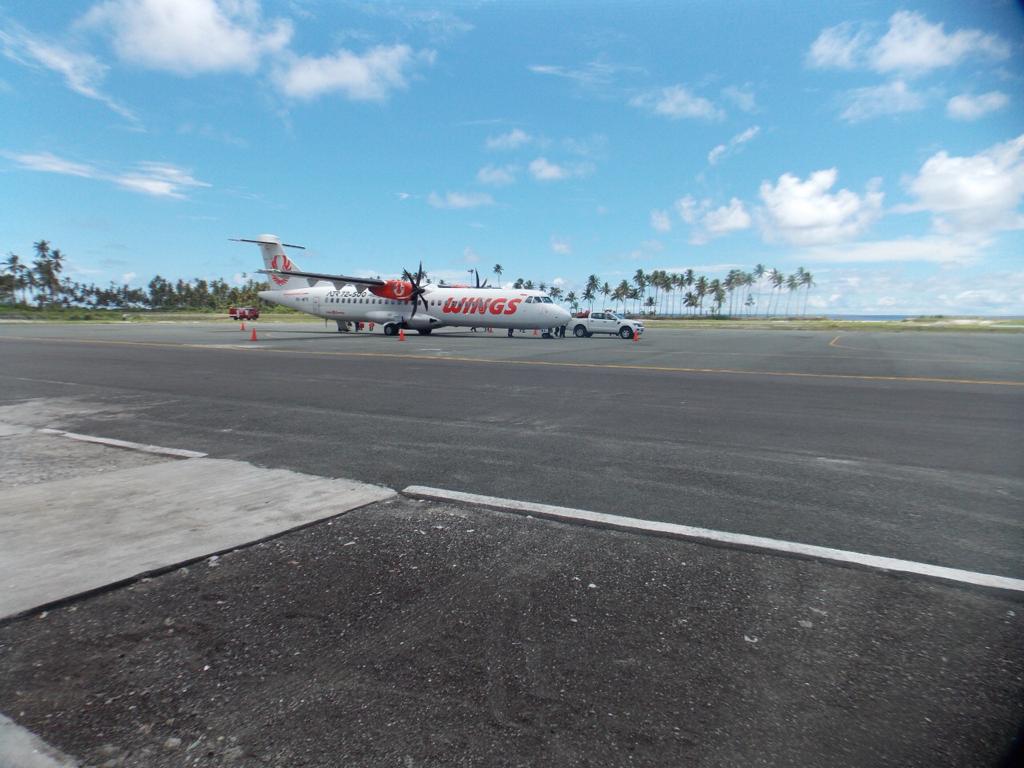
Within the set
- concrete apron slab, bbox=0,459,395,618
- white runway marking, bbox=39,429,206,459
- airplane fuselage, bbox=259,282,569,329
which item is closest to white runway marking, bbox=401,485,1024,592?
concrete apron slab, bbox=0,459,395,618

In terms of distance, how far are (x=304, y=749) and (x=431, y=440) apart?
198 inches

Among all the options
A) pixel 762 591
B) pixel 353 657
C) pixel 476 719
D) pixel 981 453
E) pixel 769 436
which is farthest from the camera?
pixel 769 436

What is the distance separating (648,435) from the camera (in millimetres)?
7531

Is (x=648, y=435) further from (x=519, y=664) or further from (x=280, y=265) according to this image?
(x=280, y=265)

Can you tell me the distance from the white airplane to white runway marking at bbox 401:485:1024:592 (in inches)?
1111

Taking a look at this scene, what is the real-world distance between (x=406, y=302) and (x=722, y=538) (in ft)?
111

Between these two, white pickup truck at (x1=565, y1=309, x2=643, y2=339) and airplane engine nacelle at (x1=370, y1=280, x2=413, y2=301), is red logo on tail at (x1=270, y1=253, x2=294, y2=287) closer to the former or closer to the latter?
airplane engine nacelle at (x1=370, y1=280, x2=413, y2=301)

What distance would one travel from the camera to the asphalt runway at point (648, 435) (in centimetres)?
463

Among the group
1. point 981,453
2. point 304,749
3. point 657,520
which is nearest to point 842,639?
point 657,520

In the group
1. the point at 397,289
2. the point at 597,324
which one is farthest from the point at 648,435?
the point at 597,324

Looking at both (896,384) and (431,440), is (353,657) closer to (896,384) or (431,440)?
(431,440)

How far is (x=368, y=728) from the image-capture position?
221 centimetres

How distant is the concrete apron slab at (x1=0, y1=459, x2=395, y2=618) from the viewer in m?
3.41

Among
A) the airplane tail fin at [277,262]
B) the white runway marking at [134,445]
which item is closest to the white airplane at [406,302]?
the airplane tail fin at [277,262]
